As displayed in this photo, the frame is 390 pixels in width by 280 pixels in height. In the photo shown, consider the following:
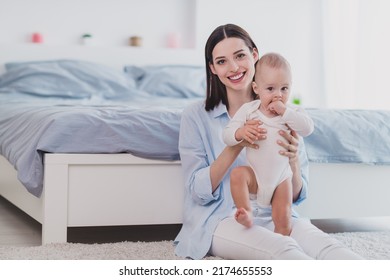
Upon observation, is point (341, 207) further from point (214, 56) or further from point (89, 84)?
point (89, 84)

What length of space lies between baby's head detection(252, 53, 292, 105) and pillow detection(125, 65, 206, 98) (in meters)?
1.76

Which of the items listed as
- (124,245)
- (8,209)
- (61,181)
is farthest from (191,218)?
(8,209)

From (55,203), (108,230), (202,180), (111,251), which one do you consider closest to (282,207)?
(202,180)

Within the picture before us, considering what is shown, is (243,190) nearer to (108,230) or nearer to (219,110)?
(219,110)

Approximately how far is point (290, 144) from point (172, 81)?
182 cm

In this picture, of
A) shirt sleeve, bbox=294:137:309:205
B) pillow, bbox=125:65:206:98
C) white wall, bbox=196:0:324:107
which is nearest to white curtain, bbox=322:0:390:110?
white wall, bbox=196:0:324:107

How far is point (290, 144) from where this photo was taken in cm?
120

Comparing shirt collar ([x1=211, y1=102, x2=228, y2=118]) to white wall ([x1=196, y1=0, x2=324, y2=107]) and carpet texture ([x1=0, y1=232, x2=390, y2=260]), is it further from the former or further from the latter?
white wall ([x1=196, y1=0, x2=324, y2=107])

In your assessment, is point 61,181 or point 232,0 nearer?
point 61,181

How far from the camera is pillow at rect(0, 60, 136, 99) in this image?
9.07 feet

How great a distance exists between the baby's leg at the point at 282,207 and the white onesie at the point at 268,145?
0.01 metres

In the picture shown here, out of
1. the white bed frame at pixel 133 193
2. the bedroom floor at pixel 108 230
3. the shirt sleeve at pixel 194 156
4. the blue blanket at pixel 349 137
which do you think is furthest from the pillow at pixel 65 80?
the shirt sleeve at pixel 194 156

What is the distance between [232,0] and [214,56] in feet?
5.45
